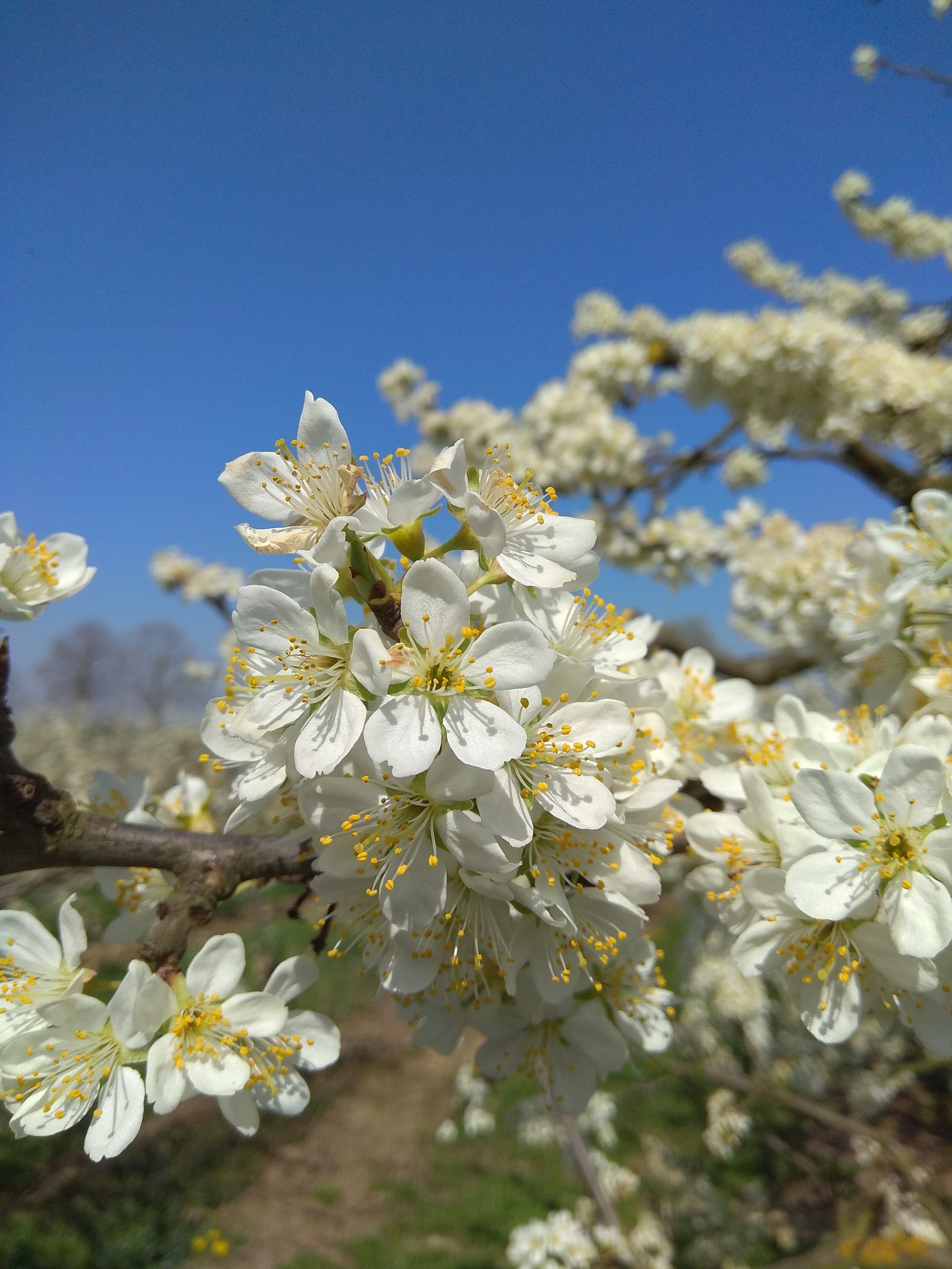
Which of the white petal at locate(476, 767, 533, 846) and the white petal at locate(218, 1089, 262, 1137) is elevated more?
the white petal at locate(476, 767, 533, 846)

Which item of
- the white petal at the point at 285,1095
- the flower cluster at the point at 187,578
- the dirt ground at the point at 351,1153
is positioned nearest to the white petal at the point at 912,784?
the white petal at the point at 285,1095

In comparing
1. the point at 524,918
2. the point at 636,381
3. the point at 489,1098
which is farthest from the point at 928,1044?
the point at 489,1098

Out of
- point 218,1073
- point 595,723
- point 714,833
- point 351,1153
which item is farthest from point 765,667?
point 351,1153

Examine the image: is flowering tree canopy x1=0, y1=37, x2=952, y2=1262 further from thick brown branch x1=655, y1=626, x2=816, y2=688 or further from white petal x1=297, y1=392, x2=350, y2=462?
thick brown branch x1=655, y1=626, x2=816, y2=688

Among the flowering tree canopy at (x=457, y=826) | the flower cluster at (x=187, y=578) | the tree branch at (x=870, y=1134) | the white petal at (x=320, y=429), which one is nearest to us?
the flowering tree canopy at (x=457, y=826)

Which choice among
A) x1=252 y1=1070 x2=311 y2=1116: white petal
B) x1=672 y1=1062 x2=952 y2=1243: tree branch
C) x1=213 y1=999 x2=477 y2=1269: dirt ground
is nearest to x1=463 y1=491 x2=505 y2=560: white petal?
x1=252 y1=1070 x2=311 y2=1116: white petal

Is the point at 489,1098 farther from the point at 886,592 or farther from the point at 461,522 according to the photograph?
the point at 461,522

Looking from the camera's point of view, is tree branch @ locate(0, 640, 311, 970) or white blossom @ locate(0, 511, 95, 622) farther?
white blossom @ locate(0, 511, 95, 622)

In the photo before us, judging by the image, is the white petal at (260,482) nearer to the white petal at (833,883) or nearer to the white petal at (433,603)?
the white petal at (433,603)
